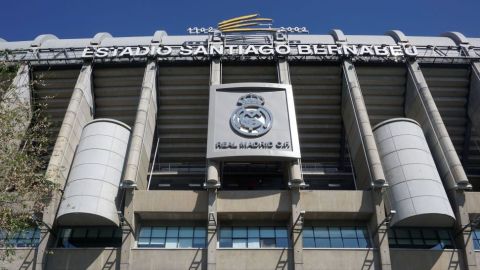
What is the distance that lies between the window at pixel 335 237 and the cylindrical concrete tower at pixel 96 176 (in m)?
14.0

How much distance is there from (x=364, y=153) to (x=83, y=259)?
22.1 meters

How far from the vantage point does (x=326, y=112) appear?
4588 cm

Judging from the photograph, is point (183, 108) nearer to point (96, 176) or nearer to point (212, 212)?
point (96, 176)

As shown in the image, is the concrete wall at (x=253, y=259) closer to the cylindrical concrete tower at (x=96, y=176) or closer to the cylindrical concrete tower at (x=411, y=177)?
the cylindrical concrete tower at (x=96, y=176)

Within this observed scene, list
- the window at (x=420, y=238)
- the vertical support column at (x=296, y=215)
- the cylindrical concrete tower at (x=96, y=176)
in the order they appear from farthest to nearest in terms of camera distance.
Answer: the window at (x=420, y=238) → the cylindrical concrete tower at (x=96, y=176) → the vertical support column at (x=296, y=215)

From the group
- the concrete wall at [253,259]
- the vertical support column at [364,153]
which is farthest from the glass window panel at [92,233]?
the vertical support column at [364,153]

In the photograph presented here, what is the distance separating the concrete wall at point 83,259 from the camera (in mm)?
32531

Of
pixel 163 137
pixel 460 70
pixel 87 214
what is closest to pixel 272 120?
pixel 163 137

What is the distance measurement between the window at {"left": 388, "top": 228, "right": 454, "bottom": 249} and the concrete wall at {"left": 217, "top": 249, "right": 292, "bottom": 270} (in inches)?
336

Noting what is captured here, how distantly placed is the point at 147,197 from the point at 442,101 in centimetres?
2959

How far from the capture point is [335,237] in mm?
34812

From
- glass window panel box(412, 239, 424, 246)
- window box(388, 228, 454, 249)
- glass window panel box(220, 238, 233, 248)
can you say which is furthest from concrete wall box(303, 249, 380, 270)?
glass window panel box(220, 238, 233, 248)

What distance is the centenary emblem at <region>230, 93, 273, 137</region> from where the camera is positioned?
37562 millimetres

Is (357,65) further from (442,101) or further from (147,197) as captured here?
(147,197)
